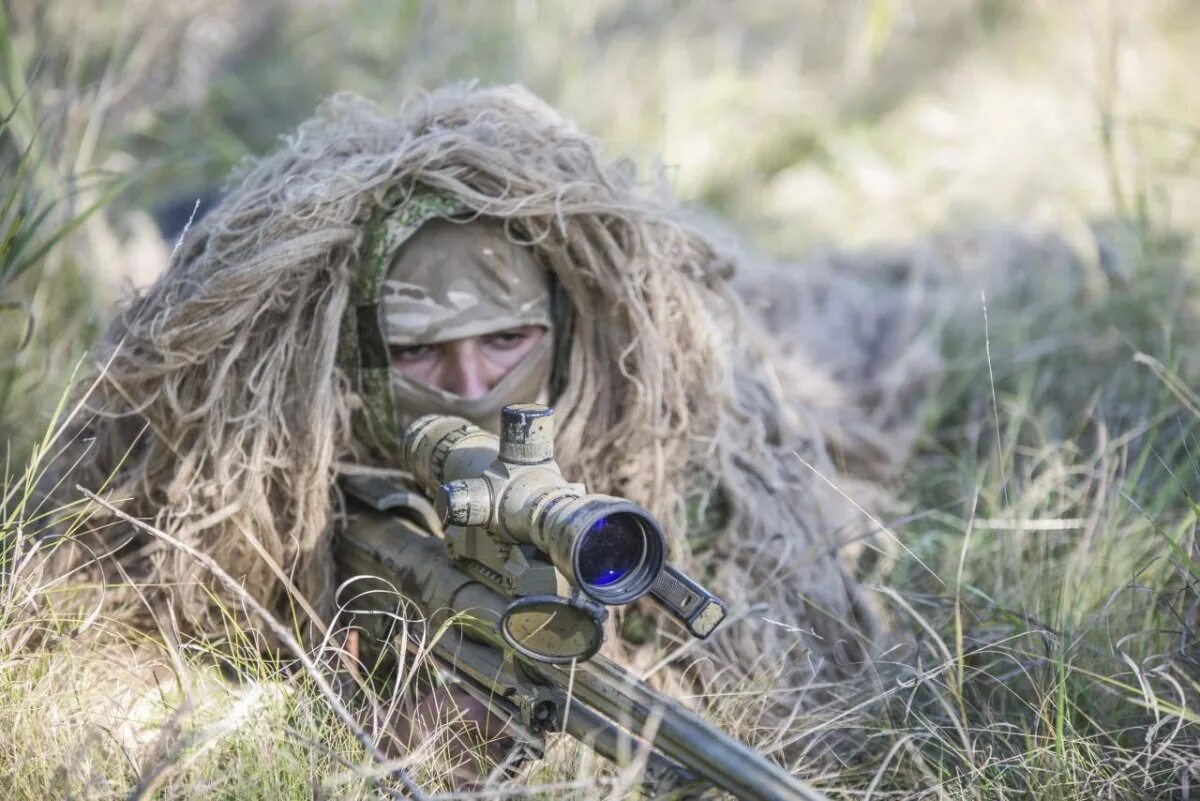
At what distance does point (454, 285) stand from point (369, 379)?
0.96 ft

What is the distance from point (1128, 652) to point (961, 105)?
5.07 meters

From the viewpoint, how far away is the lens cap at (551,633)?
1.79m

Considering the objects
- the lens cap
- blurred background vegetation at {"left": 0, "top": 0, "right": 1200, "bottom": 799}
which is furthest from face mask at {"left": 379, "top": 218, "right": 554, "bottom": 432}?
the lens cap

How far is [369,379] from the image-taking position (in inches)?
101

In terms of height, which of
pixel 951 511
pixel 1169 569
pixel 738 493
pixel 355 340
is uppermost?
pixel 355 340

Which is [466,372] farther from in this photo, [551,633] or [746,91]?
[746,91]

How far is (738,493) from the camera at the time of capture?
2.74m

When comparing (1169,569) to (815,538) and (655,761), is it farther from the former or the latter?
(655,761)

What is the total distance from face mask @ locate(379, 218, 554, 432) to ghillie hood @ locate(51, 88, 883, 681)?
8 centimetres

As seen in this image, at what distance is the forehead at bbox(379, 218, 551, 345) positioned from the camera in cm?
251

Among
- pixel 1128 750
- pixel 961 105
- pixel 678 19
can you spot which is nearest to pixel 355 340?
pixel 1128 750

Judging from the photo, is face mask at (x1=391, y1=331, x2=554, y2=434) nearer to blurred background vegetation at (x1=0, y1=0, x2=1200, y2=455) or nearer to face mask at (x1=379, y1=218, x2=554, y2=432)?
face mask at (x1=379, y1=218, x2=554, y2=432)

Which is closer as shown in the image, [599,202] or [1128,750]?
[1128,750]

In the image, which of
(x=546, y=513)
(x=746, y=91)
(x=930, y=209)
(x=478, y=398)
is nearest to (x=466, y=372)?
(x=478, y=398)
